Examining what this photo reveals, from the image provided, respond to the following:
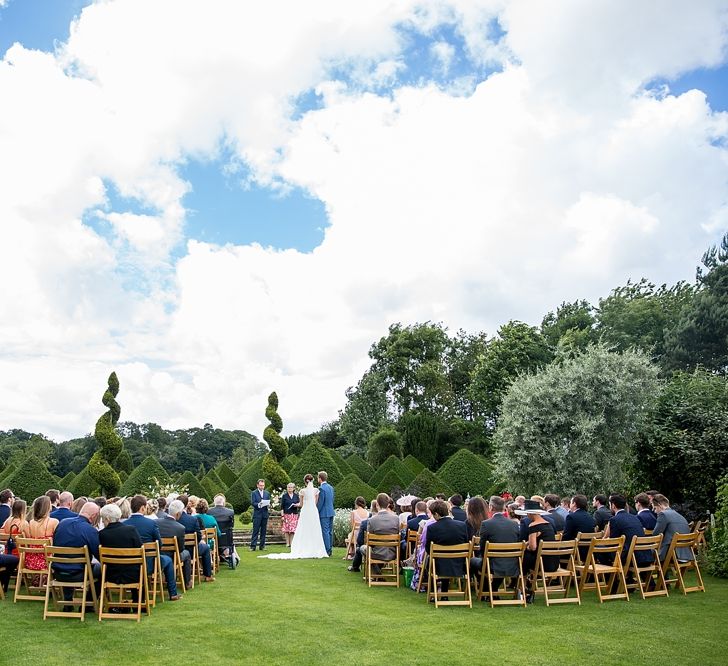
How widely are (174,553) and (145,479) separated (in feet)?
49.3

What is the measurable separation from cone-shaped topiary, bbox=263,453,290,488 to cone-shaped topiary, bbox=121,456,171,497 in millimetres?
3808

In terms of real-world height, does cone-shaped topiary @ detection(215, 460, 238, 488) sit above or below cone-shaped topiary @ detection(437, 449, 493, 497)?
above

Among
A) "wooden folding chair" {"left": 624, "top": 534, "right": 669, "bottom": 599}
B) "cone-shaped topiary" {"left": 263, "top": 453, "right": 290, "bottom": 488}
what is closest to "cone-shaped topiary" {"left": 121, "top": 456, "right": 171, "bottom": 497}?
"cone-shaped topiary" {"left": 263, "top": 453, "right": 290, "bottom": 488}

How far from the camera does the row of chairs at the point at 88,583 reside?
9031 millimetres

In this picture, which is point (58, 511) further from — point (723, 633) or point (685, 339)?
point (685, 339)

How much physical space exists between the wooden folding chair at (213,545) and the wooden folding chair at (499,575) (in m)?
5.36

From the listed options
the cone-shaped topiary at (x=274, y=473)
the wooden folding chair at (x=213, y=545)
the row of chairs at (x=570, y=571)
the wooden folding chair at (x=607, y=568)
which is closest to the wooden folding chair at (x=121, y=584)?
the wooden folding chair at (x=213, y=545)

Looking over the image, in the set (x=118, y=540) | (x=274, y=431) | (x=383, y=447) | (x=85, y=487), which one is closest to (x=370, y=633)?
(x=118, y=540)

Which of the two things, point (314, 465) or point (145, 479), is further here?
point (314, 465)

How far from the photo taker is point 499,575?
10.3 m

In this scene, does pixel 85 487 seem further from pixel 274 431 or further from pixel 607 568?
pixel 607 568

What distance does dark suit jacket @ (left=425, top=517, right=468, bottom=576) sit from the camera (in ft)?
34.5

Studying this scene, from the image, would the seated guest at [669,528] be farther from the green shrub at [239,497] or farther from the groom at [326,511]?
the green shrub at [239,497]

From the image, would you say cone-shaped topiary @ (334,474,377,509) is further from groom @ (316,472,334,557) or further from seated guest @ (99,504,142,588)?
seated guest @ (99,504,142,588)
